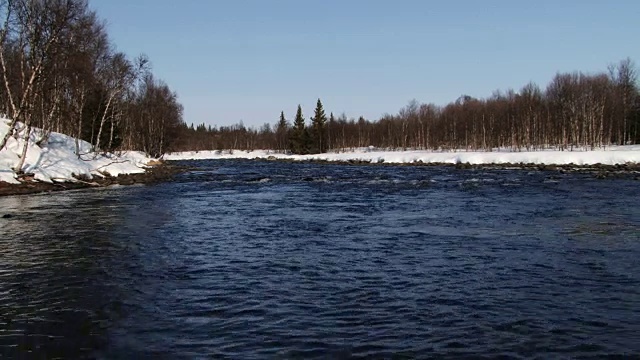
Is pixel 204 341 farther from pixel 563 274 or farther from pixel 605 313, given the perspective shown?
pixel 563 274

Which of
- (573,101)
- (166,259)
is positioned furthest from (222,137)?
(166,259)

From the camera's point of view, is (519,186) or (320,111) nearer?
(519,186)

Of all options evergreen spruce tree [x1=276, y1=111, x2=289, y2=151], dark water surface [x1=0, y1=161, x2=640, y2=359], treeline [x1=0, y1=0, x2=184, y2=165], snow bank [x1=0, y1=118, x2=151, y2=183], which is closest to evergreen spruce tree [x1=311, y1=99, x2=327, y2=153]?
evergreen spruce tree [x1=276, y1=111, x2=289, y2=151]

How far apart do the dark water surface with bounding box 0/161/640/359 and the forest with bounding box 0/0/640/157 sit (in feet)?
Result: 53.1

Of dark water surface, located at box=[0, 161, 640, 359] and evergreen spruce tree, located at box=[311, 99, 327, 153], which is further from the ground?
evergreen spruce tree, located at box=[311, 99, 327, 153]

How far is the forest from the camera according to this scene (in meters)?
32.5

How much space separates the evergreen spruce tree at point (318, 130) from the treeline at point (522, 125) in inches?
8.8

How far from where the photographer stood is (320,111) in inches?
4751

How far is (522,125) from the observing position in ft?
333

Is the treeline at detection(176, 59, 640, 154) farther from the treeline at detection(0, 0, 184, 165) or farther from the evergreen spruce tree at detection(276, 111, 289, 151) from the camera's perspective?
the treeline at detection(0, 0, 184, 165)

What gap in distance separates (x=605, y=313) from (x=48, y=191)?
97.3 ft

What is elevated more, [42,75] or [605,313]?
[42,75]

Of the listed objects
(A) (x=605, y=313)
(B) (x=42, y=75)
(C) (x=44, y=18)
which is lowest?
(A) (x=605, y=313)

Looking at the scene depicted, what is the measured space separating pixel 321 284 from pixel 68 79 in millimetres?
40585
